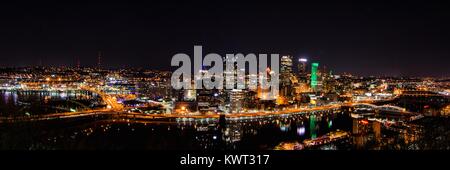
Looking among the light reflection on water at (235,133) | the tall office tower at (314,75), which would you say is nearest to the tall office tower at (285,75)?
the tall office tower at (314,75)

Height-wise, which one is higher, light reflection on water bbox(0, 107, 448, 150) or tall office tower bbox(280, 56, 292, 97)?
tall office tower bbox(280, 56, 292, 97)

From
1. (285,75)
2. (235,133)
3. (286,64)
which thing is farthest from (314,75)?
(235,133)

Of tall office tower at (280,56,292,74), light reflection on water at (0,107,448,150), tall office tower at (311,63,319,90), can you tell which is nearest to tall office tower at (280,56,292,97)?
tall office tower at (280,56,292,74)

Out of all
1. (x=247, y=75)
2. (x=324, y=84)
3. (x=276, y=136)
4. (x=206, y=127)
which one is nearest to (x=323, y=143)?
(x=276, y=136)

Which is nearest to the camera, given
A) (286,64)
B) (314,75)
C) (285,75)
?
(285,75)

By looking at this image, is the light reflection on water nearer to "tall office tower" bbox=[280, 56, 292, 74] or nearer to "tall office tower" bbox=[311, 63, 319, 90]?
"tall office tower" bbox=[311, 63, 319, 90]

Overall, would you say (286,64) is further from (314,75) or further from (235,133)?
(235,133)

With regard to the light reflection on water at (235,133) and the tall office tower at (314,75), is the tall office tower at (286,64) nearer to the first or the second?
the tall office tower at (314,75)

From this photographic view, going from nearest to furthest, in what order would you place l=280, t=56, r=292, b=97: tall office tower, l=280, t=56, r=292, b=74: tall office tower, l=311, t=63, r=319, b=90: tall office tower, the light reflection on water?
the light reflection on water → l=280, t=56, r=292, b=97: tall office tower → l=311, t=63, r=319, b=90: tall office tower → l=280, t=56, r=292, b=74: tall office tower

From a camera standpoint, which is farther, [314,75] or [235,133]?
[314,75]

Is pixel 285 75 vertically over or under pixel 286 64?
under

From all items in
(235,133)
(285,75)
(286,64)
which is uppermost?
(286,64)
